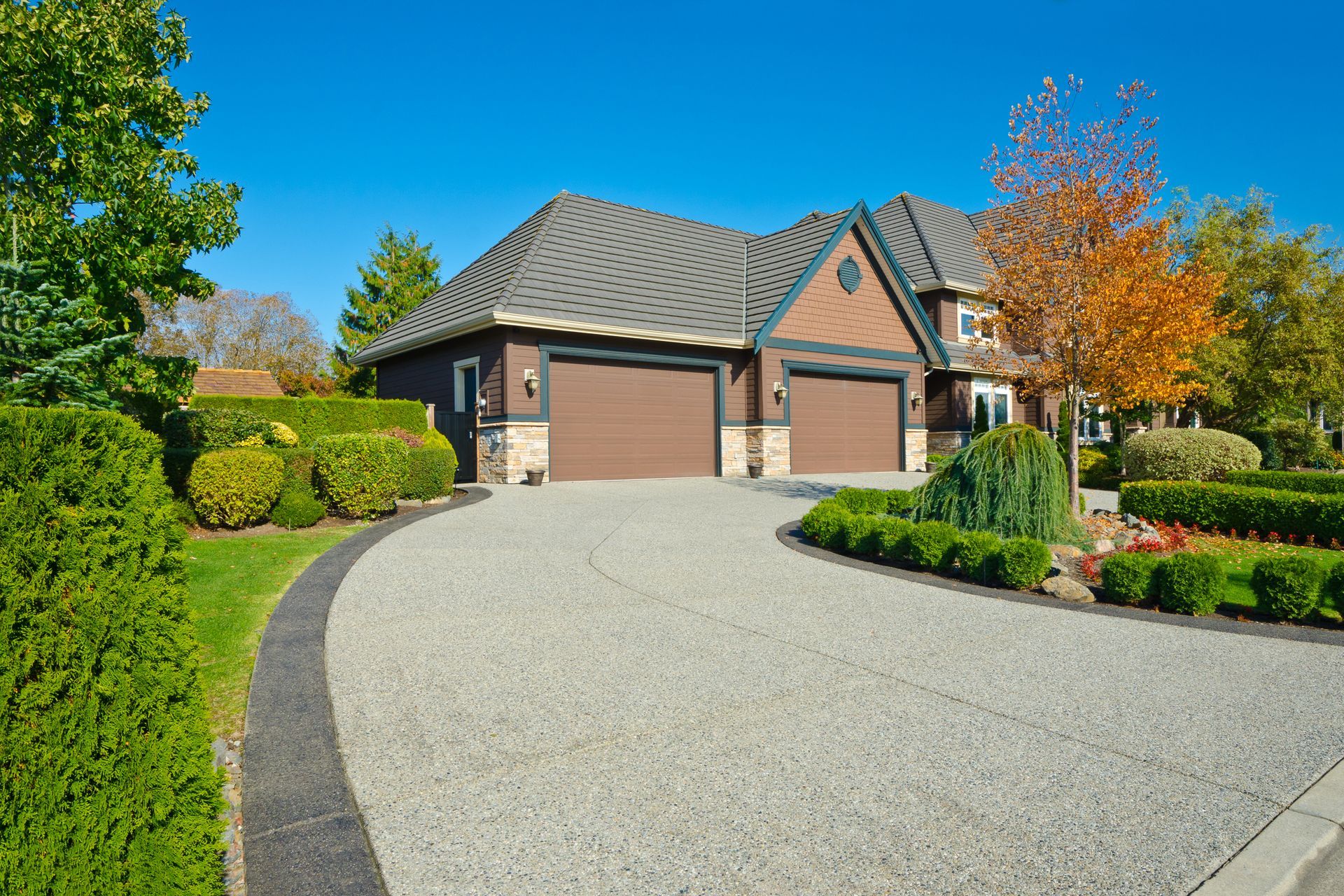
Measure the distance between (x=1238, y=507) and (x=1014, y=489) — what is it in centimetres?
436

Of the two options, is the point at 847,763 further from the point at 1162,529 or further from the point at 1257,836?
the point at 1162,529

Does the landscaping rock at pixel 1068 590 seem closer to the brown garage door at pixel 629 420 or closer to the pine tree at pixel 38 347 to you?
the pine tree at pixel 38 347

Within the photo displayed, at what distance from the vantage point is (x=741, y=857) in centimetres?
269

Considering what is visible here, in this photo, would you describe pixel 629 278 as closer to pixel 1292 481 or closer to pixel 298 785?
pixel 1292 481

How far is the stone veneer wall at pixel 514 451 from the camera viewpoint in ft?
51.2

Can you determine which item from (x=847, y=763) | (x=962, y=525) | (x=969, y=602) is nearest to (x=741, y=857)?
(x=847, y=763)

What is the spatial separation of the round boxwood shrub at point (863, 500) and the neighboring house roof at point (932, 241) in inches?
582

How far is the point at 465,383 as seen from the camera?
17.6 m

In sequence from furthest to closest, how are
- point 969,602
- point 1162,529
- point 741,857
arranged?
point 1162,529 → point 969,602 → point 741,857

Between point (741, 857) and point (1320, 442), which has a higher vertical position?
point (1320, 442)

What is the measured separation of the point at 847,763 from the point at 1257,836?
1.50m

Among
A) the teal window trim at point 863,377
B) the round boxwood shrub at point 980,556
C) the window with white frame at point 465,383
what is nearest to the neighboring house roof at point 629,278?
the window with white frame at point 465,383

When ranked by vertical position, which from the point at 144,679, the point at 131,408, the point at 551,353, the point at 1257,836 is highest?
the point at 551,353

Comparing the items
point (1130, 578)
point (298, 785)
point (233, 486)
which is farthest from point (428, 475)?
point (1130, 578)
